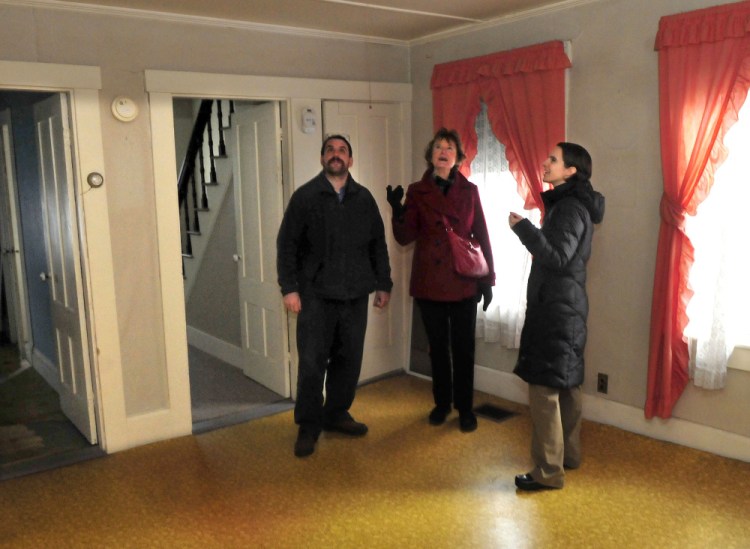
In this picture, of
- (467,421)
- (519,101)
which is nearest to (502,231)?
(519,101)

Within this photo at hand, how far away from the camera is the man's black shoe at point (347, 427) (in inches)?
139

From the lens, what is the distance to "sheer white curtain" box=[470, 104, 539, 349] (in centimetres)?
382

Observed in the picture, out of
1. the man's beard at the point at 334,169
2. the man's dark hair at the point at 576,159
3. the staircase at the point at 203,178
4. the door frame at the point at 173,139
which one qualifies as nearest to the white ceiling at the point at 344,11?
the door frame at the point at 173,139

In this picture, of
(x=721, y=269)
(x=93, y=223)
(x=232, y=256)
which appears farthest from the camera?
(x=232, y=256)

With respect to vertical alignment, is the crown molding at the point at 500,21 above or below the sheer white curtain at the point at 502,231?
above

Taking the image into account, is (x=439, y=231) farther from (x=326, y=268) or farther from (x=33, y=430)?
(x=33, y=430)

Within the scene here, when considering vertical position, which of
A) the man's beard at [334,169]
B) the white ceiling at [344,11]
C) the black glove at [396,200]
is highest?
the white ceiling at [344,11]

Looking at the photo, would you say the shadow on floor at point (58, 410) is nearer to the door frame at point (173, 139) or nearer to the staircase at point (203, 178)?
the door frame at point (173, 139)

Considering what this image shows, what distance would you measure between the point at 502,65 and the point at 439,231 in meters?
0.99

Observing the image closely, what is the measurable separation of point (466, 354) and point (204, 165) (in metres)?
2.83

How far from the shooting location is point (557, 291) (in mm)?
2730

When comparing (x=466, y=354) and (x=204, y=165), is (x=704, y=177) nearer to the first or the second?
(x=466, y=354)

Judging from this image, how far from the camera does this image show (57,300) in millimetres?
3705

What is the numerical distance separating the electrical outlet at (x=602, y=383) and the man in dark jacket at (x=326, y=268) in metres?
1.21
